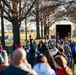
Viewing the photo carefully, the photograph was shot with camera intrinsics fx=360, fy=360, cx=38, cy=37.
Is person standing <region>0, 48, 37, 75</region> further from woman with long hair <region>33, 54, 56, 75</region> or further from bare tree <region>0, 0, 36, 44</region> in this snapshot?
bare tree <region>0, 0, 36, 44</region>

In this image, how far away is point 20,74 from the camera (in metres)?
5.81

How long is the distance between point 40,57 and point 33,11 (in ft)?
74.4

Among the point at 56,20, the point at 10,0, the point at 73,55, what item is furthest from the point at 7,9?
the point at 56,20

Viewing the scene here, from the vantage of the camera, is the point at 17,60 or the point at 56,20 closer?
the point at 17,60

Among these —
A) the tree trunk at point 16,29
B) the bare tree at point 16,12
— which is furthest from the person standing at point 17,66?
the tree trunk at point 16,29

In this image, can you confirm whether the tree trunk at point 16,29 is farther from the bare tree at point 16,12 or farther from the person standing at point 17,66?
the person standing at point 17,66

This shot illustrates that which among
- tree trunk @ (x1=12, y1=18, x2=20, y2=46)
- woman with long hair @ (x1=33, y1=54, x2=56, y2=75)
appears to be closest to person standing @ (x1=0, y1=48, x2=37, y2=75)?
woman with long hair @ (x1=33, y1=54, x2=56, y2=75)

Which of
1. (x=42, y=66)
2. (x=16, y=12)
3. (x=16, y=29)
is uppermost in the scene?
(x=16, y=12)

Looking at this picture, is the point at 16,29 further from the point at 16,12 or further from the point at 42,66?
the point at 42,66

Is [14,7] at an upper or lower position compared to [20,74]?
upper

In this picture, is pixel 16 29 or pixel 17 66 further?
pixel 16 29

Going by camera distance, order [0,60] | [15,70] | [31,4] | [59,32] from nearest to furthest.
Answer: [15,70], [0,60], [31,4], [59,32]

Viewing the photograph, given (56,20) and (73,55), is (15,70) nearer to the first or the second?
(73,55)

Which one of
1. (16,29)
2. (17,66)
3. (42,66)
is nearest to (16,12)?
(16,29)
